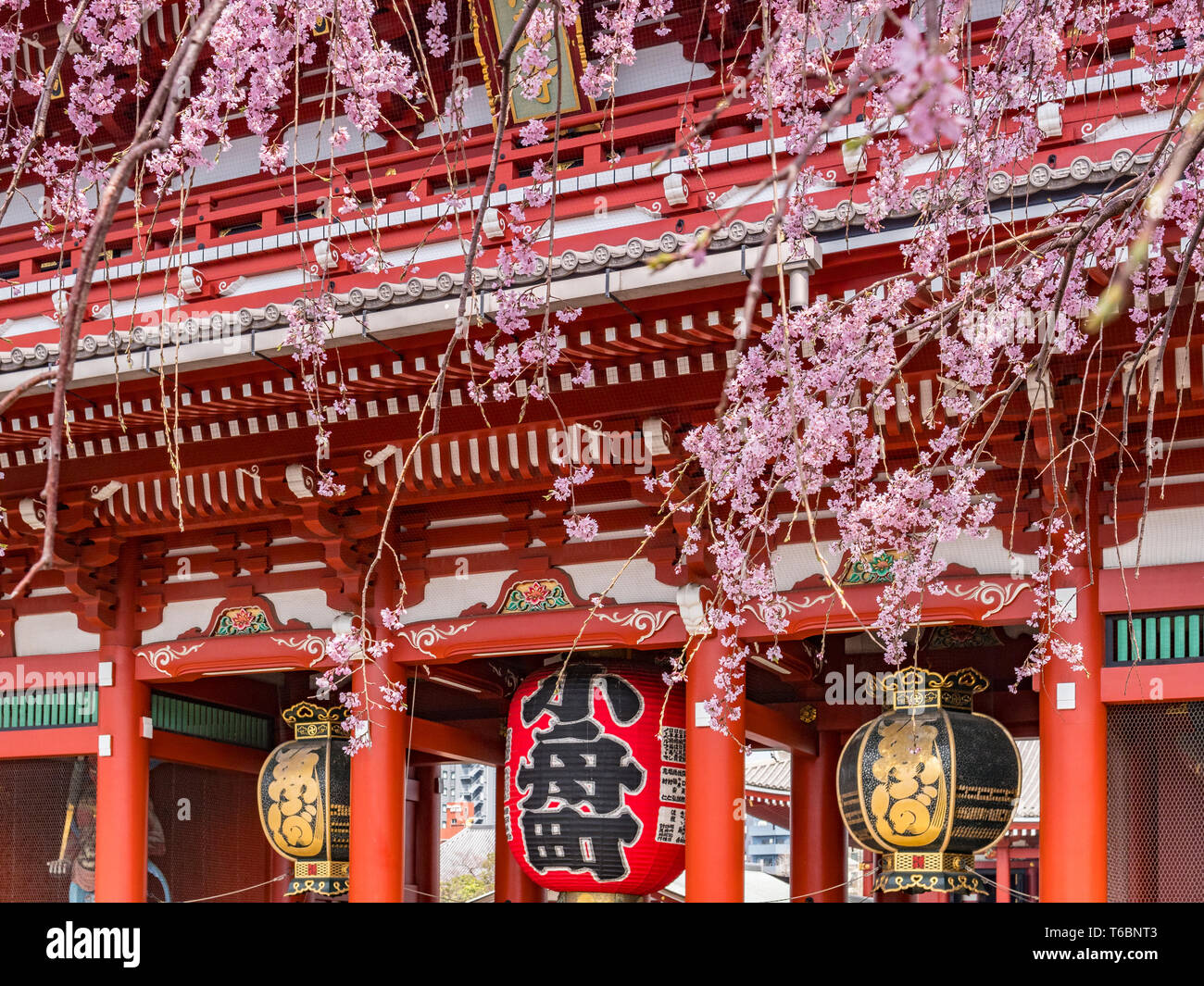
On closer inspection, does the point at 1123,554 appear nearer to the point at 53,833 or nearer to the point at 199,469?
the point at 199,469

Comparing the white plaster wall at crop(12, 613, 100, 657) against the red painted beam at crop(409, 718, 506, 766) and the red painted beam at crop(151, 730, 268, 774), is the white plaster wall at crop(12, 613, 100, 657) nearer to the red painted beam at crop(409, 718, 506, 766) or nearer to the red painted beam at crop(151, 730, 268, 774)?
the red painted beam at crop(151, 730, 268, 774)

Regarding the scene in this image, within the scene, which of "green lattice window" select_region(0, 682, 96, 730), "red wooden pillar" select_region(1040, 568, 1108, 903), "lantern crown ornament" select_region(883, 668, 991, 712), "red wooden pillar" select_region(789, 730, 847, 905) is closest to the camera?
"red wooden pillar" select_region(1040, 568, 1108, 903)

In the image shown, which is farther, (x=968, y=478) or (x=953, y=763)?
(x=953, y=763)

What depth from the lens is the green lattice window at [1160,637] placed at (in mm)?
5707

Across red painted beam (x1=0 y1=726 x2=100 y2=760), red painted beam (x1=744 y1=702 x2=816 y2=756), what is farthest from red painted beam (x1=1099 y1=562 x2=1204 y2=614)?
red painted beam (x1=0 y1=726 x2=100 y2=760)

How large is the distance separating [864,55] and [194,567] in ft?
18.1

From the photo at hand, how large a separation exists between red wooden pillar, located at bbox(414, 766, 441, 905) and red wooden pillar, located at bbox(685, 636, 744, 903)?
3966 mm

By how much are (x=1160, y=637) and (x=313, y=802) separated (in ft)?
14.3

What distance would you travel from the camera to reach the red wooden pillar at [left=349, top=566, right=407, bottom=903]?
6.93 m

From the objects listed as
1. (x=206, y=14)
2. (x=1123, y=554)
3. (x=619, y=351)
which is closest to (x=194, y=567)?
(x=619, y=351)

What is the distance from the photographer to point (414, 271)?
5.95 m

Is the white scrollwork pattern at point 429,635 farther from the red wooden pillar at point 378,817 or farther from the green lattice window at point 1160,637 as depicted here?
the green lattice window at point 1160,637

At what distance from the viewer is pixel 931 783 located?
6250 mm

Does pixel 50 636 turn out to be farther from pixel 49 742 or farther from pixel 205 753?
pixel 205 753
